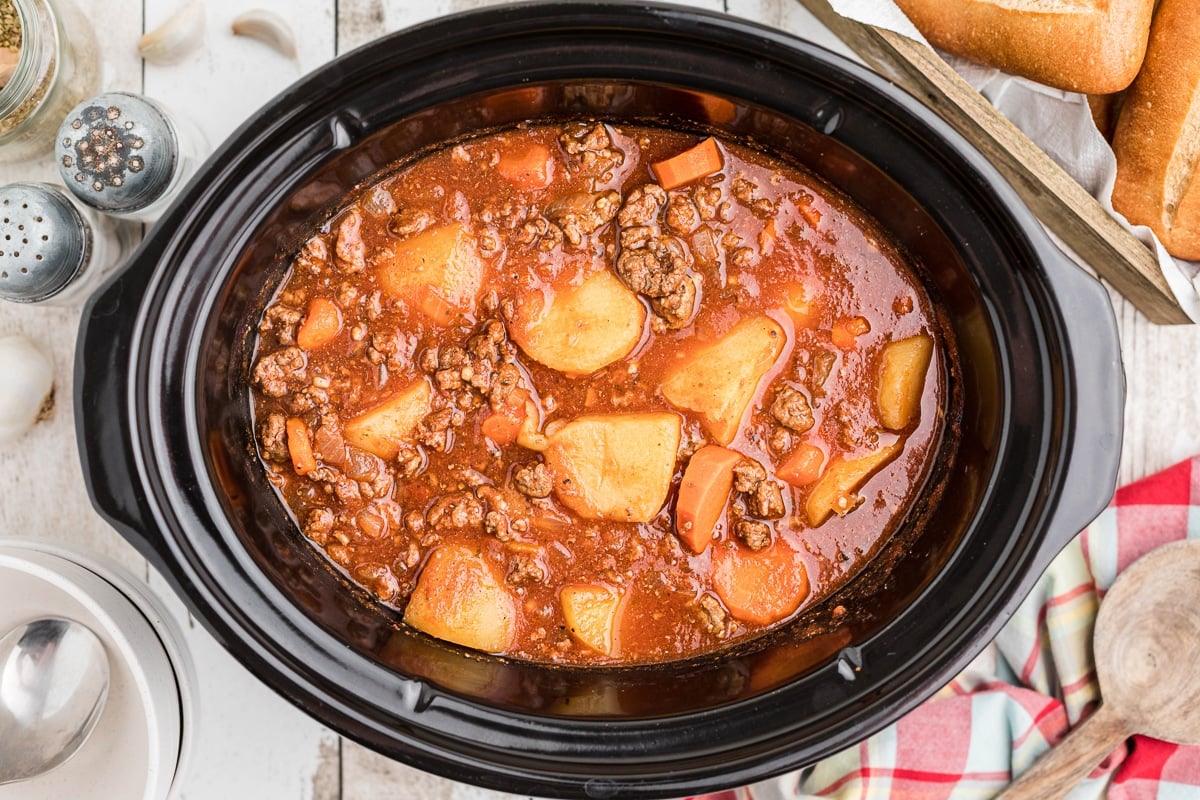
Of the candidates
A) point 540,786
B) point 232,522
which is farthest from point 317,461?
point 540,786

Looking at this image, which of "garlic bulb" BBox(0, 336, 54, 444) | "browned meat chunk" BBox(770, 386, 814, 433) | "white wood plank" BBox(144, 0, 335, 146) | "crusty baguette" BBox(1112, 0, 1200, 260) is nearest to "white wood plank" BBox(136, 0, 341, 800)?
"white wood plank" BBox(144, 0, 335, 146)

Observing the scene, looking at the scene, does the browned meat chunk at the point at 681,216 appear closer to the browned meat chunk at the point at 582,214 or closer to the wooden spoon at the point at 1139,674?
the browned meat chunk at the point at 582,214

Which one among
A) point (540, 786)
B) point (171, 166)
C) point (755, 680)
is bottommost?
point (540, 786)

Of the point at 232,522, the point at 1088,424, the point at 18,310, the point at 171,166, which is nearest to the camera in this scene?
the point at 1088,424

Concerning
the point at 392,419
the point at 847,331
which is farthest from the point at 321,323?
the point at 847,331

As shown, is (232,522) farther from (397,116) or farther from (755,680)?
(755,680)

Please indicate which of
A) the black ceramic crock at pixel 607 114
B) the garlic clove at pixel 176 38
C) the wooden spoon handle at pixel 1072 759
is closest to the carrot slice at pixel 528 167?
the black ceramic crock at pixel 607 114

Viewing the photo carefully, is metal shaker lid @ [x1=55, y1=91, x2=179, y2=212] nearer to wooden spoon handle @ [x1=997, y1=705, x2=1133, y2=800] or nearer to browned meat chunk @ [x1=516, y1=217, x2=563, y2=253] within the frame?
browned meat chunk @ [x1=516, y1=217, x2=563, y2=253]
